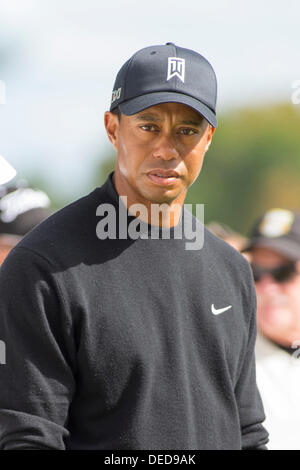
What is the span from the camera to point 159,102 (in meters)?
2.13

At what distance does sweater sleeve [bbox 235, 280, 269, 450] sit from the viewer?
2371 millimetres

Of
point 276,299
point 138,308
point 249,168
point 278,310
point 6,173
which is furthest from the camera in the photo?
point 249,168

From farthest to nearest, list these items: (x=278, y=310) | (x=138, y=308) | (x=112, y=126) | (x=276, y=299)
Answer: (x=276, y=299)
(x=278, y=310)
(x=112, y=126)
(x=138, y=308)

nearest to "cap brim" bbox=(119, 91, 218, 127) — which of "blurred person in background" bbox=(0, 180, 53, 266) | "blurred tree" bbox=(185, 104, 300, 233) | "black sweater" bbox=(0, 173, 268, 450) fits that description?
"black sweater" bbox=(0, 173, 268, 450)

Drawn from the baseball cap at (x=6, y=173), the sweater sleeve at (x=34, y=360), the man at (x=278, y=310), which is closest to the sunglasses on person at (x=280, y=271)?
the man at (x=278, y=310)

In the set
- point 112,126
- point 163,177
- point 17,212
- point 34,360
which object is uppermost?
point 112,126

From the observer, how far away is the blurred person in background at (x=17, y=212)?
4.79m

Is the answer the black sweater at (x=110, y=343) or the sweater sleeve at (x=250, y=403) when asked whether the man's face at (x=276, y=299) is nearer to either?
the sweater sleeve at (x=250, y=403)

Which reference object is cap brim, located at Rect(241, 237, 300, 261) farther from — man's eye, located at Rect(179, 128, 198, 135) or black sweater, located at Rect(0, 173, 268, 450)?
man's eye, located at Rect(179, 128, 198, 135)

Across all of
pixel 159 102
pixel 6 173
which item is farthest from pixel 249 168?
pixel 159 102

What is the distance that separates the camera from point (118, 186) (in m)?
2.29

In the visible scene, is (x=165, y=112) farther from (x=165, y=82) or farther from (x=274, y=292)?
(x=274, y=292)

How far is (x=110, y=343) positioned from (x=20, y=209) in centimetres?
299

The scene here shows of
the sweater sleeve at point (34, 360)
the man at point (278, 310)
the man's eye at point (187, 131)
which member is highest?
the man's eye at point (187, 131)
